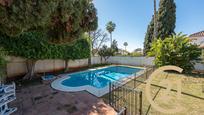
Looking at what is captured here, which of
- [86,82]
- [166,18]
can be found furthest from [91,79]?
[166,18]

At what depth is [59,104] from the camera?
5.34m

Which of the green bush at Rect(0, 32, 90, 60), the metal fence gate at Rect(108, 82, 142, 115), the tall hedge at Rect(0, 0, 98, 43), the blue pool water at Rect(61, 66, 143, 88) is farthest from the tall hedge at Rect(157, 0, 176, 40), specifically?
the tall hedge at Rect(0, 0, 98, 43)

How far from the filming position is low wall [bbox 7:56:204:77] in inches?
385

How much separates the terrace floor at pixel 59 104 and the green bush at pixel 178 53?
26.6ft

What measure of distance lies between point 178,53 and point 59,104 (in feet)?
33.7

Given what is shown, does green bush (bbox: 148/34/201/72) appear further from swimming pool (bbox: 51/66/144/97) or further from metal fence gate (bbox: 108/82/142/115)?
metal fence gate (bbox: 108/82/142/115)

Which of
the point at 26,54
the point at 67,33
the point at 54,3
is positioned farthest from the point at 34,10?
the point at 26,54

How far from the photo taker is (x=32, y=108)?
196 inches

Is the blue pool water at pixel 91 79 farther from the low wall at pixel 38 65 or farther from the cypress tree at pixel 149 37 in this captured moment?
the cypress tree at pixel 149 37

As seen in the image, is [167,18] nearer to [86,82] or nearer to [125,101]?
[86,82]

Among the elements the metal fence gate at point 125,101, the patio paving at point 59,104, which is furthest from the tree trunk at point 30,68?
the metal fence gate at point 125,101

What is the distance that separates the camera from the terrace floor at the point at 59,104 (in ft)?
15.4

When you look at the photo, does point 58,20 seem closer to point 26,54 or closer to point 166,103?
point 166,103

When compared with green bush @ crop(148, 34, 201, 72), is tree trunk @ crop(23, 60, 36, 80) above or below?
below
